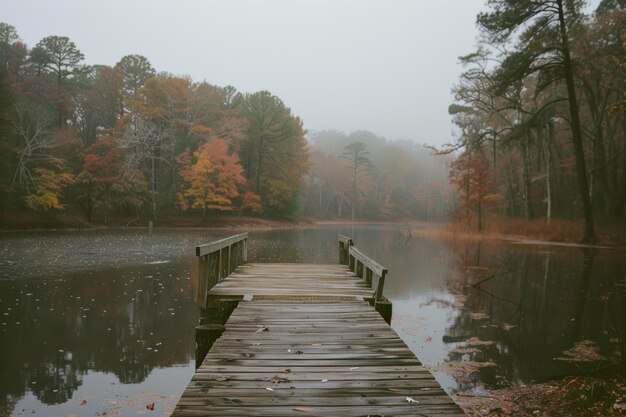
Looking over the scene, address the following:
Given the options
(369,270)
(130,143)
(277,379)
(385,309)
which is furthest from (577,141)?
(130,143)

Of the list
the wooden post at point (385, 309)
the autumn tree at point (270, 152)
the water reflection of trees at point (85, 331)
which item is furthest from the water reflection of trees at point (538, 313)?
the autumn tree at point (270, 152)

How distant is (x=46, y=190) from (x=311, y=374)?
39.5m

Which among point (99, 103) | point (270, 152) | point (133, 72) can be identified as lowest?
point (270, 152)

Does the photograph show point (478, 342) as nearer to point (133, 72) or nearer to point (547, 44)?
point (547, 44)

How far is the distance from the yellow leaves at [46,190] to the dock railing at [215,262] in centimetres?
3018

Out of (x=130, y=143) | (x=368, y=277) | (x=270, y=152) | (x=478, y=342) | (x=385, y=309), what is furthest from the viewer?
(x=270, y=152)

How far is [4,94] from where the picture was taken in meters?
34.2

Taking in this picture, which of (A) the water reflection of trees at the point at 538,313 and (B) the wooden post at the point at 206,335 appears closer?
(B) the wooden post at the point at 206,335

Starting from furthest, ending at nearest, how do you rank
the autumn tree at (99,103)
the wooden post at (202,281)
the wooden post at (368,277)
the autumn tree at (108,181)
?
1. the autumn tree at (99,103)
2. the autumn tree at (108,181)
3. the wooden post at (368,277)
4. the wooden post at (202,281)

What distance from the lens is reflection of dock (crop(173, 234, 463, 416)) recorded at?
11.3ft

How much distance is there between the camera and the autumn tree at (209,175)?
4562 centimetres

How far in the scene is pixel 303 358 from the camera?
181 inches

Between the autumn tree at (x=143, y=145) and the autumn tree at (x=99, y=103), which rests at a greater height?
the autumn tree at (x=99, y=103)

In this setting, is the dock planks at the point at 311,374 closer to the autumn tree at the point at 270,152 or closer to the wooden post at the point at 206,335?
the wooden post at the point at 206,335
